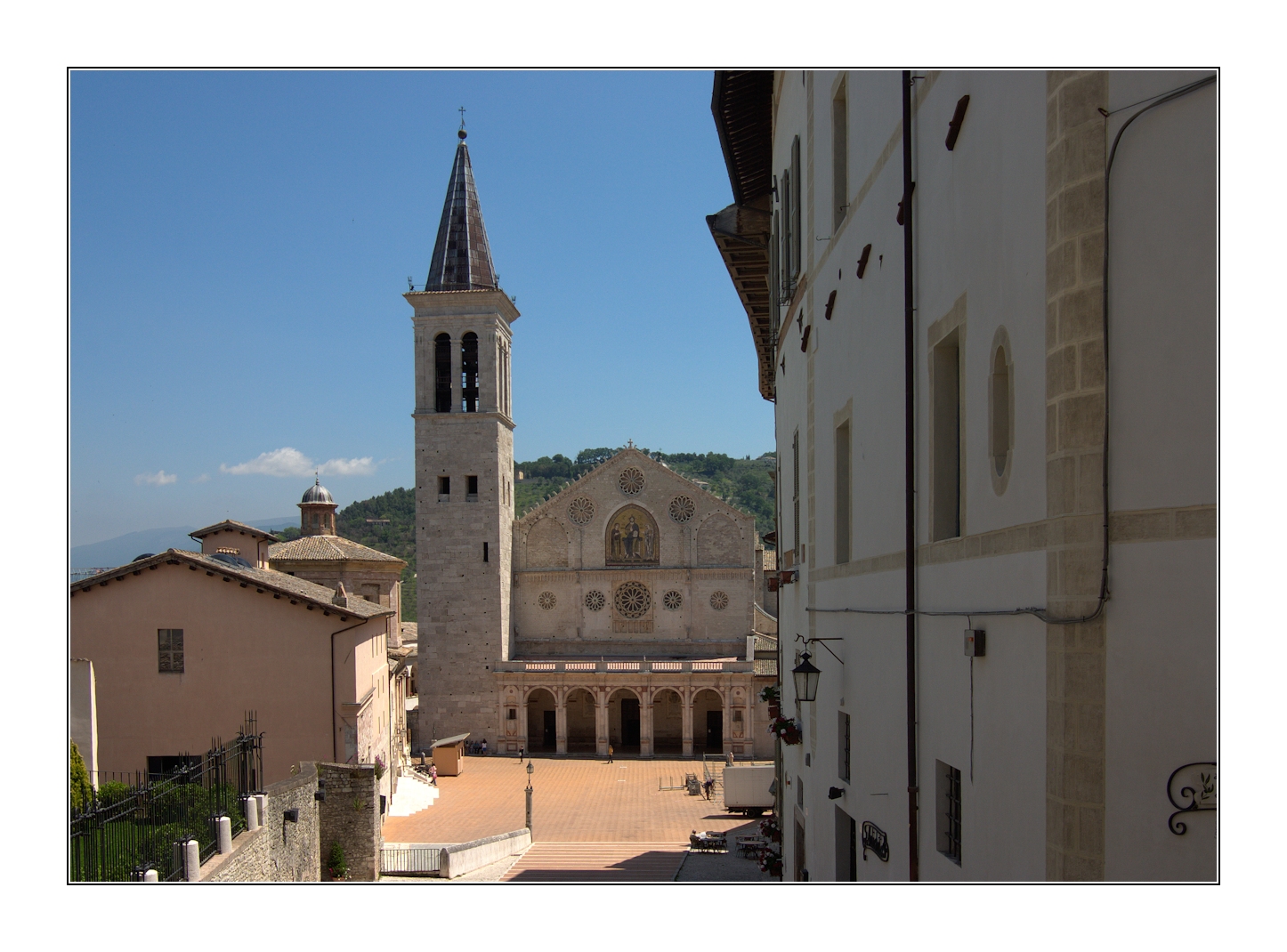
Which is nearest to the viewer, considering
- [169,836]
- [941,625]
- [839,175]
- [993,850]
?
[993,850]

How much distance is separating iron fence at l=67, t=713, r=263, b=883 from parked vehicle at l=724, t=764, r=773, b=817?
19145 mm

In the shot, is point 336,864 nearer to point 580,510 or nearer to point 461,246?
point 580,510

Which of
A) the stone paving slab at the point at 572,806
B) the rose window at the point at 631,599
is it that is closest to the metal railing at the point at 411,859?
the stone paving slab at the point at 572,806

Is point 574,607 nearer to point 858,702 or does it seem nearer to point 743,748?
point 743,748

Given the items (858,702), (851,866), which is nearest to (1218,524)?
(858,702)

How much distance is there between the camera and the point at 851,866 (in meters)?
9.64

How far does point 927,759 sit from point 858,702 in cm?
219

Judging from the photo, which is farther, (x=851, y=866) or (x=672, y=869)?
(x=672, y=869)

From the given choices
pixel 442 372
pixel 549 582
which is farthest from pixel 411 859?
pixel 442 372

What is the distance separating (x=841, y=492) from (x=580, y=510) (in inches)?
1725

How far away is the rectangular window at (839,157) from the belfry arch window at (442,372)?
4304 cm

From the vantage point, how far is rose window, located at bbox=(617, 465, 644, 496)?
53750 millimetres

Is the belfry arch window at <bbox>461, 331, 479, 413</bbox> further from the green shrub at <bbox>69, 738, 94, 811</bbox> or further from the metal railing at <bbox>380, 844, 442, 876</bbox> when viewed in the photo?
the green shrub at <bbox>69, 738, 94, 811</bbox>

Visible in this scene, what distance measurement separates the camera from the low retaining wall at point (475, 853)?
2508cm
